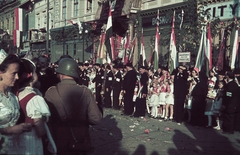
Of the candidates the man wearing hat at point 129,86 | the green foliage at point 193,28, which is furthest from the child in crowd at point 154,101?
the green foliage at point 193,28

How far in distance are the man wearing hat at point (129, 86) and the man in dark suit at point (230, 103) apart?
386 centimetres

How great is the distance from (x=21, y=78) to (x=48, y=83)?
93.7 inches

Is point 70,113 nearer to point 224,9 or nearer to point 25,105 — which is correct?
point 25,105

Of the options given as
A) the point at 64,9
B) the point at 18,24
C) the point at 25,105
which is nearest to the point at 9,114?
the point at 25,105

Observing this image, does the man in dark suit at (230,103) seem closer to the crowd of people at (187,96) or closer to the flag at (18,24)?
the crowd of people at (187,96)

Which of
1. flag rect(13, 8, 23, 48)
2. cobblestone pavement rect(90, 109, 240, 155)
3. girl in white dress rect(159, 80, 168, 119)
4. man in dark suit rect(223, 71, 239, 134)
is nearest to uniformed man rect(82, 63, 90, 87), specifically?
girl in white dress rect(159, 80, 168, 119)

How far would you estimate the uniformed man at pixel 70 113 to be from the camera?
3.62m

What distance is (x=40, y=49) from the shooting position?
135 feet

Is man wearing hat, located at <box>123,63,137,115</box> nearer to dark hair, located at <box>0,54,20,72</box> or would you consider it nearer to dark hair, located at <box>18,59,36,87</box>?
dark hair, located at <box>18,59,36,87</box>

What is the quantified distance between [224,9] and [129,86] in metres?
7.79

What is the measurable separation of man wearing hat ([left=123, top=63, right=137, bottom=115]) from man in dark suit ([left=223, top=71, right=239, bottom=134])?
12.7ft

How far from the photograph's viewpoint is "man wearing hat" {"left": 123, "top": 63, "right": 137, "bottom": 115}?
1259cm

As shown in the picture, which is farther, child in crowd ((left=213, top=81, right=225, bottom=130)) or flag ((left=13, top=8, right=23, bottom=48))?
flag ((left=13, top=8, right=23, bottom=48))

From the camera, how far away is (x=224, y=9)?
17.4 metres
